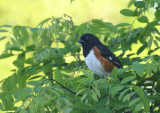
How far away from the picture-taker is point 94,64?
3.63 metres

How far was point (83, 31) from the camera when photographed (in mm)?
3465

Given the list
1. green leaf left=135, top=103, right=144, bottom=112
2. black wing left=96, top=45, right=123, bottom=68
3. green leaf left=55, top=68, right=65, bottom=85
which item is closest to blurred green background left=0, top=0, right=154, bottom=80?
black wing left=96, top=45, right=123, bottom=68

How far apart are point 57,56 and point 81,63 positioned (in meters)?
0.35

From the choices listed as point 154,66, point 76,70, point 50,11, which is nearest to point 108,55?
point 76,70

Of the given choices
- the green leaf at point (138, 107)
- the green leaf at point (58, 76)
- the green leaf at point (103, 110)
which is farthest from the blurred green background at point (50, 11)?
the green leaf at point (138, 107)

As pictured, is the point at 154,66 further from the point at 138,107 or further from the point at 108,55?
the point at 108,55

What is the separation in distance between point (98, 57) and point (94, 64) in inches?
5.6

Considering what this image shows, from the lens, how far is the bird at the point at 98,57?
142 inches

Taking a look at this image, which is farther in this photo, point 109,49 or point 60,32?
point 60,32

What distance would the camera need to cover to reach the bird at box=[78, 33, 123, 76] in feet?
11.9

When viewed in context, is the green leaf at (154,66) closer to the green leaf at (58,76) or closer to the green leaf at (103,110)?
the green leaf at (103,110)

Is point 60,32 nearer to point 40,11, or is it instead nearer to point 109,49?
point 109,49

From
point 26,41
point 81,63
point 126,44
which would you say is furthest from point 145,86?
point 26,41

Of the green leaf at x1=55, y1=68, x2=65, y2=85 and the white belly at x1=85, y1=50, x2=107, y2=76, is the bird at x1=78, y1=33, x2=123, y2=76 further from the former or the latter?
the green leaf at x1=55, y1=68, x2=65, y2=85
